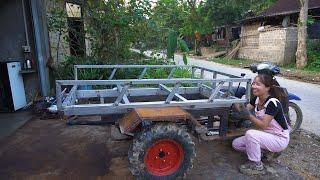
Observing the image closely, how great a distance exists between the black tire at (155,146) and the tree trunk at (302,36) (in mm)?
12778

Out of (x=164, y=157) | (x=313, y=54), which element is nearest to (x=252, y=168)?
(x=164, y=157)

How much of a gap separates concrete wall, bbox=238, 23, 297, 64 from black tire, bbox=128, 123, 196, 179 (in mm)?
14269

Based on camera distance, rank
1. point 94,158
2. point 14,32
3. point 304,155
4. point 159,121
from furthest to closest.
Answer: point 14,32, point 304,155, point 94,158, point 159,121

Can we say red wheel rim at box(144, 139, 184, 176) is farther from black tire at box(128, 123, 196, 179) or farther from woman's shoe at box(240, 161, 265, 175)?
woman's shoe at box(240, 161, 265, 175)

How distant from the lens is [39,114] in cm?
605

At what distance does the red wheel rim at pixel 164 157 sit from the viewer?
11.1ft

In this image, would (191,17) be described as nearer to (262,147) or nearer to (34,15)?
(34,15)

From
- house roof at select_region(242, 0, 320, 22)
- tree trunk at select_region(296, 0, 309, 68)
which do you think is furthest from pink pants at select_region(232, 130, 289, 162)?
A: house roof at select_region(242, 0, 320, 22)

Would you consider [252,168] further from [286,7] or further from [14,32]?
[286,7]

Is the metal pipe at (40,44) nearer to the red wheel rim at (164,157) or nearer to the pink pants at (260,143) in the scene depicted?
the red wheel rim at (164,157)

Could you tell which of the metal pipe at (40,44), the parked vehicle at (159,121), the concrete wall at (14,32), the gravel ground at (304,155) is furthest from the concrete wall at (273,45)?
the parked vehicle at (159,121)

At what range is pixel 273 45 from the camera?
1680 cm

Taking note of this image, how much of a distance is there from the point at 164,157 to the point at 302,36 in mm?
12937

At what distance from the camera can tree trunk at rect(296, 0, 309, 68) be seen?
13688 millimetres
